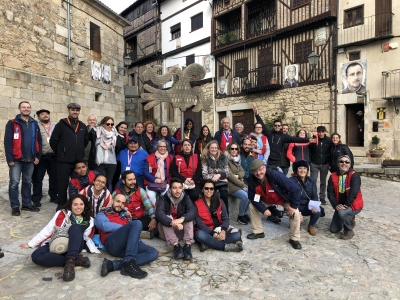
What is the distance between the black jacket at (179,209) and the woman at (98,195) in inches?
25.1

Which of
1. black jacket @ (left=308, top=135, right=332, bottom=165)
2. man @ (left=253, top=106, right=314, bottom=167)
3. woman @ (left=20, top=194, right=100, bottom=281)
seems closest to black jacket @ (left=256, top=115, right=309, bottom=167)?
man @ (left=253, top=106, right=314, bottom=167)

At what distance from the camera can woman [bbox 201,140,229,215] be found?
479cm

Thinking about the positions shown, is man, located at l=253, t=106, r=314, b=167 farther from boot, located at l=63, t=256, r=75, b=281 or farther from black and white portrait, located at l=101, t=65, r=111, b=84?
black and white portrait, located at l=101, t=65, r=111, b=84

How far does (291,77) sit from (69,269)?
547 inches

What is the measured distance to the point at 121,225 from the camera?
3656 millimetres

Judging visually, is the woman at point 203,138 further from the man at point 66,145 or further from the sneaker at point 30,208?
the sneaker at point 30,208

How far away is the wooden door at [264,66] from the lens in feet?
51.9

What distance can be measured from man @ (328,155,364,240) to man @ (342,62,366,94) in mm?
9820

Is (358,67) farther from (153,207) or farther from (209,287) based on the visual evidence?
(209,287)

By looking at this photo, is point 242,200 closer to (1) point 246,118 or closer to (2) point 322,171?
(2) point 322,171

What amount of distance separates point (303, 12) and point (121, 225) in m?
13.9

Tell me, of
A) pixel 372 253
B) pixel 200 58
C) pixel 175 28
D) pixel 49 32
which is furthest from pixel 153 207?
pixel 175 28

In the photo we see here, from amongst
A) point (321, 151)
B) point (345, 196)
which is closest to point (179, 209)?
point (345, 196)

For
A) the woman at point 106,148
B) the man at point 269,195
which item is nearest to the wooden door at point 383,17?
the man at point 269,195
